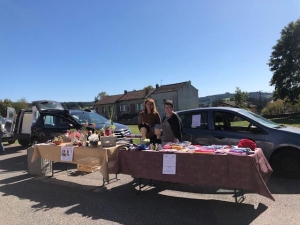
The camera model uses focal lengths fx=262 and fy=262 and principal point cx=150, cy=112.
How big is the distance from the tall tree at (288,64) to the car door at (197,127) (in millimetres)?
42224

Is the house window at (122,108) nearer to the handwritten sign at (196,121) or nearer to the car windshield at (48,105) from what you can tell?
the car windshield at (48,105)

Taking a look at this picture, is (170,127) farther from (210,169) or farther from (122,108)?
(122,108)

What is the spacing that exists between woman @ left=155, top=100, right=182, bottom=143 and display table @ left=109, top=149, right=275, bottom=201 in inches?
36.1

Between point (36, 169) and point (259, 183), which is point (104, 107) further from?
point (259, 183)

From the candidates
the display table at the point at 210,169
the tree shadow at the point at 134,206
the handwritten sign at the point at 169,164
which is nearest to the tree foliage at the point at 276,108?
the tree shadow at the point at 134,206

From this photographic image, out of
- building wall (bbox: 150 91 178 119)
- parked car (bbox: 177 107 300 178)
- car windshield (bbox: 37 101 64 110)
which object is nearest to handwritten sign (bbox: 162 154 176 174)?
parked car (bbox: 177 107 300 178)

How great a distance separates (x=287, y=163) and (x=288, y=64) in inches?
1694

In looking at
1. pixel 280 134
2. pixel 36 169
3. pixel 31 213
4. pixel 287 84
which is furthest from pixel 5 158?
pixel 287 84

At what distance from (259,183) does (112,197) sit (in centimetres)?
275

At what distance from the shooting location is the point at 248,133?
6219 mm

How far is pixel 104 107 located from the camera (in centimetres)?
6219

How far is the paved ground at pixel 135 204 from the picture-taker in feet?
13.2

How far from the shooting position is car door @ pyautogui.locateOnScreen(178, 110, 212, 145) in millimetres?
6652

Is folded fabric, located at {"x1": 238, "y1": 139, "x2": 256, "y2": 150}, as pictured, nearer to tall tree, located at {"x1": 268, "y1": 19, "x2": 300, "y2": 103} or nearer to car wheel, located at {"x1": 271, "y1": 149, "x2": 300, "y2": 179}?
car wheel, located at {"x1": 271, "y1": 149, "x2": 300, "y2": 179}
